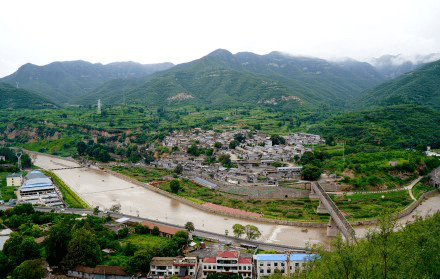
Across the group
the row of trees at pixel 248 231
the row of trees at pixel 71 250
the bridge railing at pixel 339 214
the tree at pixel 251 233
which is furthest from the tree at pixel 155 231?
the bridge railing at pixel 339 214

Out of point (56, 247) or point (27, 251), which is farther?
point (56, 247)

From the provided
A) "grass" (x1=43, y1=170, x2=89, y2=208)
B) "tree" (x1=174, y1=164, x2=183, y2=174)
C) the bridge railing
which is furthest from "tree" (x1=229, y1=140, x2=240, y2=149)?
"grass" (x1=43, y1=170, x2=89, y2=208)

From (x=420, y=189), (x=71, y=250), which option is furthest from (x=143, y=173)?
(x=420, y=189)

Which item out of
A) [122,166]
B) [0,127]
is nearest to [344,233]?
[122,166]

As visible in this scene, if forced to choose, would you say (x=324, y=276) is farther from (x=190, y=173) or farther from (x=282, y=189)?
(x=190, y=173)

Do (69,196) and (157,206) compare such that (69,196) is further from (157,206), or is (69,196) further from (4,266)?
(4,266)

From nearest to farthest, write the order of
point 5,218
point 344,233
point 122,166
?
1. point 344,233
2. point 5,218
3. point 122,166

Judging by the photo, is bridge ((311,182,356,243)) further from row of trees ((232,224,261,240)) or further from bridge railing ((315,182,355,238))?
row of trees ((232,224,261,240))

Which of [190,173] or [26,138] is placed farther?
[26,138]
